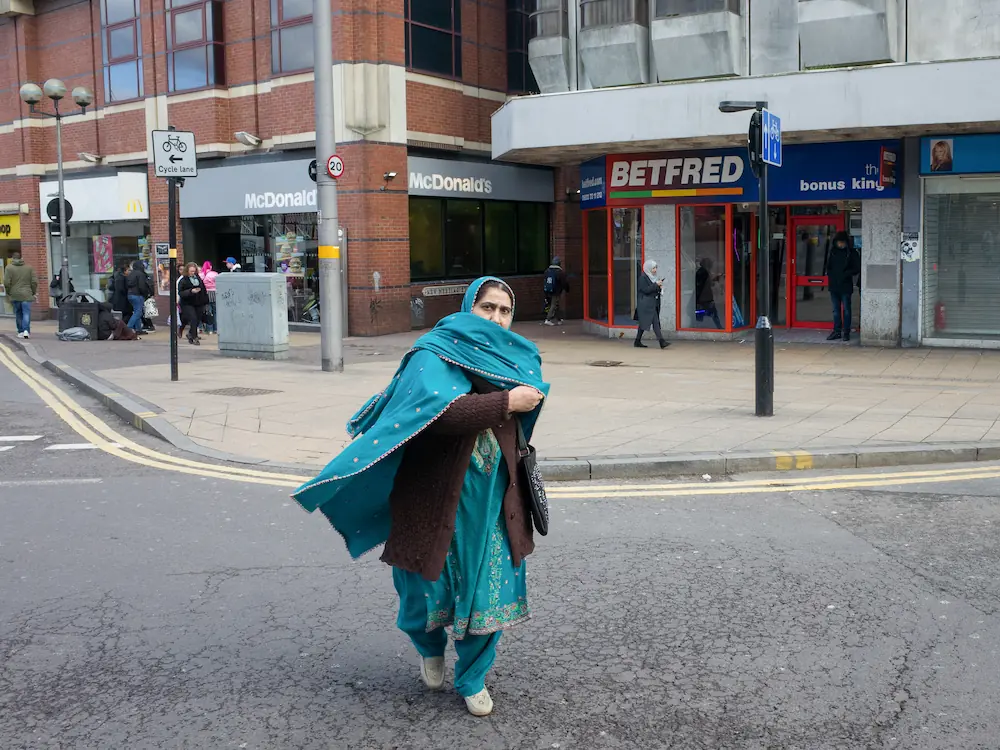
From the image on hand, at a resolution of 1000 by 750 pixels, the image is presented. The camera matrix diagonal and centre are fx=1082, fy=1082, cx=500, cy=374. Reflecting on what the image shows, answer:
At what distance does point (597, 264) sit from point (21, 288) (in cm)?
1215

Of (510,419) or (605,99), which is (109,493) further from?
(605,99)

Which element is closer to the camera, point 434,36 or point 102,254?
point 434,36

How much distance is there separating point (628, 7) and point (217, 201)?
35.0 ft

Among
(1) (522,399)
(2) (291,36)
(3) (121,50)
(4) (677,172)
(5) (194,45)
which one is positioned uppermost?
(3) (121,50)

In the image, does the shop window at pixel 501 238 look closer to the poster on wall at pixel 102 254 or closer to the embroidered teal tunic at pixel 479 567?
the poster on wall at pixel 102 254

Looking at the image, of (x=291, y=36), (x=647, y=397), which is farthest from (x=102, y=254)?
(x=647, y=397)

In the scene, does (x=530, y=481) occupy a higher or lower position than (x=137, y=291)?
lower

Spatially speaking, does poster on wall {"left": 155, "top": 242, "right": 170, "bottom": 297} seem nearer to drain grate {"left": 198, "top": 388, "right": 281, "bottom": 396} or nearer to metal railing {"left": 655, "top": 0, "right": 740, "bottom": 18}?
drain grate {"left": 198, "top": 388, "right": 281, "bottom": 396}

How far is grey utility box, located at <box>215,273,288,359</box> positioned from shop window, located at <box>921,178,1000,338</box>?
10466mm

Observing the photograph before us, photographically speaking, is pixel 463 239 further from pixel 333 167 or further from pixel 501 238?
pixel 333 167

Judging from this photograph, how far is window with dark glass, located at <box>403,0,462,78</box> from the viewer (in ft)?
73.3

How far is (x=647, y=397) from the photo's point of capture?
1245cm

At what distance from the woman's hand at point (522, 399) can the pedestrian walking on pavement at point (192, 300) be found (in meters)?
17.8

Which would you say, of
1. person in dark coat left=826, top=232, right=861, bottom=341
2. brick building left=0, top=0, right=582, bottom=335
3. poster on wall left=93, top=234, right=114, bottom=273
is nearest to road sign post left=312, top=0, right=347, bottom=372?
brick building left=0, top=0, right=582, bottom=335
